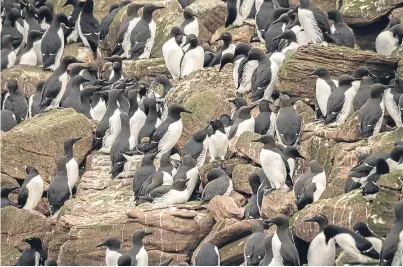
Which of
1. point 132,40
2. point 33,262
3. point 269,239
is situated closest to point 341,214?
point 269,239

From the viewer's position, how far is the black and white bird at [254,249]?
2078cm

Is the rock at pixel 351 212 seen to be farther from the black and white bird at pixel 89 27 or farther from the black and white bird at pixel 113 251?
the black and white bird at pixel 89 27

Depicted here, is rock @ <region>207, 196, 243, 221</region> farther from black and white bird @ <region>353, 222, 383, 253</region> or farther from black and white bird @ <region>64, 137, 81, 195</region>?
black and white bird @ <region>64, 137, 81, 195</region>

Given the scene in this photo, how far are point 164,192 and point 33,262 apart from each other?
2.01 meters

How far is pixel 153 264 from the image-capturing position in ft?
73.2

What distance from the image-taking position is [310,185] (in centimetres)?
2222

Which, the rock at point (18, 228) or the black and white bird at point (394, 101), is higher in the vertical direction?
the black and white bird at point (394, 101)

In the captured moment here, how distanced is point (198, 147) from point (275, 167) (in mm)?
2089

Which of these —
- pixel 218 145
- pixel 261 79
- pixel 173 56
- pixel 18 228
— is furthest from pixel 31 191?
pixel 173 56

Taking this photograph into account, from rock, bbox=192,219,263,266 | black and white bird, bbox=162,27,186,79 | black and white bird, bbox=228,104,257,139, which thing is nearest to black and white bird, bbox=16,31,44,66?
black and white bird, bbox=162,27,186,79

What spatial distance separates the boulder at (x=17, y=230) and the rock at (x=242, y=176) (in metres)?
2.73

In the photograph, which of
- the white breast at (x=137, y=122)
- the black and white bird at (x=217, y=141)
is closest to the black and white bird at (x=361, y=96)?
the black and white bird at (x=217, y=141)

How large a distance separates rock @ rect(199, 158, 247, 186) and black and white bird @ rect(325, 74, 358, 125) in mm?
1397

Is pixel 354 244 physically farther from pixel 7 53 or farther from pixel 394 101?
pixel 7 53
